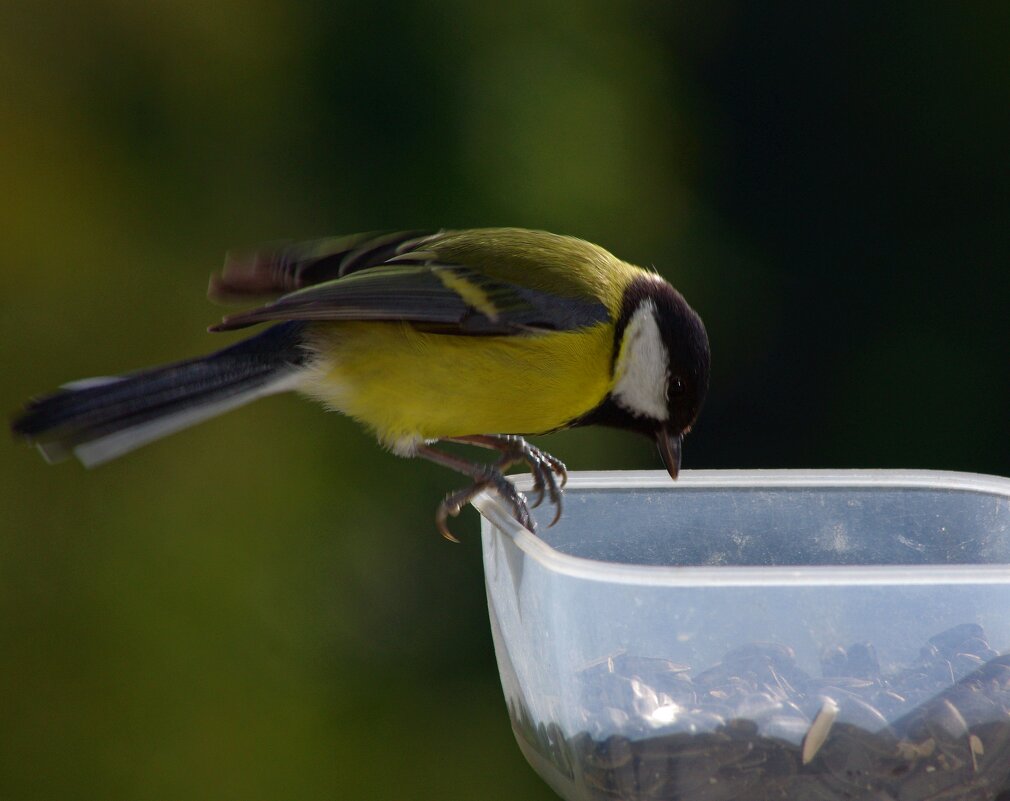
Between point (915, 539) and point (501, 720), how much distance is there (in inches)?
51.9

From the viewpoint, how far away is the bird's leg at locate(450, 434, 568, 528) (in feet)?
5.92

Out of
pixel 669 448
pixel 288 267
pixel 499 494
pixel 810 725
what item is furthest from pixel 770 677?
pixel 288 267

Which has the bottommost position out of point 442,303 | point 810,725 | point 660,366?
point 810,725

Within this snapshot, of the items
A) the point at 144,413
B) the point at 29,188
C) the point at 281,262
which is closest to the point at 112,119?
the point at 29,188

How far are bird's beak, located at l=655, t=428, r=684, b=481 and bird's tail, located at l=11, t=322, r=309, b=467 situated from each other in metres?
0.58

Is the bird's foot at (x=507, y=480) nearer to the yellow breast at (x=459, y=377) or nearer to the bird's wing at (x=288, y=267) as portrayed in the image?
the yellow breast at (x=459, y=377)

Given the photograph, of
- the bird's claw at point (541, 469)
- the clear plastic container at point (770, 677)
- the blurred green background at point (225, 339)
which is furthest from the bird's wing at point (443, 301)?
the blurred green background at point (225, 339)

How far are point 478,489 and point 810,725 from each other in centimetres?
69

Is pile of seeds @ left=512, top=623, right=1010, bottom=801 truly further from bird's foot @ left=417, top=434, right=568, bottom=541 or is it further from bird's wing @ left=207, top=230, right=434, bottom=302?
bird's wing @ left=207, top=230, right=434, bottom=302

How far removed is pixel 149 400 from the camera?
71.6 inches

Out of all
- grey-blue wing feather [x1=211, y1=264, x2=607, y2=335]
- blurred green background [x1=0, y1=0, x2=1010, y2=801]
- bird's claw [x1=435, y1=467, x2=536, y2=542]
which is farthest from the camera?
blurred green background [x1=0, y1=0, x2=1010, y2=801]

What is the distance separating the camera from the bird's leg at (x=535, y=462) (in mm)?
1806

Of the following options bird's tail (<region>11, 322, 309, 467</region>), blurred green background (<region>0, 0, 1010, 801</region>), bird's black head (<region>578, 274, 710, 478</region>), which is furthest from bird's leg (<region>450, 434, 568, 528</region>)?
blurred green background (<region>0, 0, 1010, 801</region>)

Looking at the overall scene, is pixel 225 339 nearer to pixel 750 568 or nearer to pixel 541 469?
pixel 541 469
